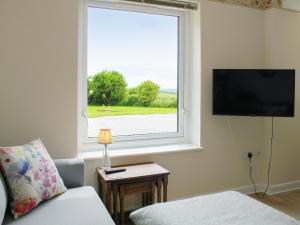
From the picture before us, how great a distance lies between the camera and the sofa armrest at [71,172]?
2.16m

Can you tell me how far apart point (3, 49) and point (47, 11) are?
0.51 meters

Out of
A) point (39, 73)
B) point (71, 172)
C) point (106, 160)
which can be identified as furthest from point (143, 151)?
point (39, 73)

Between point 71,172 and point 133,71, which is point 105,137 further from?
point 133,71

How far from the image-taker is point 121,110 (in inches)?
119

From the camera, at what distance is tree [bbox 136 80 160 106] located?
3.08 metres

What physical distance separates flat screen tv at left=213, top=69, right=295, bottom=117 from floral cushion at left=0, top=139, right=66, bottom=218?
1909 millimetres

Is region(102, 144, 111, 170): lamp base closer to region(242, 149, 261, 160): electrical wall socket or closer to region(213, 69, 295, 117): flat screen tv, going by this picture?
region(213, 69, 295, 117): flat screen tv

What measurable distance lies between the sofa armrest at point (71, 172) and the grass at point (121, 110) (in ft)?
2.47

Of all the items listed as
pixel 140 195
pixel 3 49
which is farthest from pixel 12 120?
pixel 140 195

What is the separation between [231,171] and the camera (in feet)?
10.7

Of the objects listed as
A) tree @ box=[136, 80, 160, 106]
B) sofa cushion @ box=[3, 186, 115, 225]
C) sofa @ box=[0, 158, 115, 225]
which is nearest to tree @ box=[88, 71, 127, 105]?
tree @ box=[136, 80, 160, 106]

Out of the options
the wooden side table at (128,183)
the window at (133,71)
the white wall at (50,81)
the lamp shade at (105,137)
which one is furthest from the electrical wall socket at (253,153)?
the lamp shade at (105,137)

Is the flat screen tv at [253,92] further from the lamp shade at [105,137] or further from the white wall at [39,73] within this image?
the white wall at [39,73]

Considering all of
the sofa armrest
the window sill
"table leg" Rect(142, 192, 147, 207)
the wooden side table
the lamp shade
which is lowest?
"table leg" Rect(142, 192, 147, 207)
